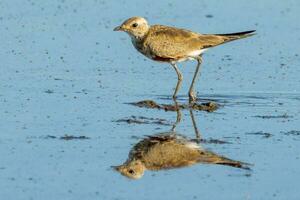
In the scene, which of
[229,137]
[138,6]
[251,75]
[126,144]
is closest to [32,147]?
[126,144]

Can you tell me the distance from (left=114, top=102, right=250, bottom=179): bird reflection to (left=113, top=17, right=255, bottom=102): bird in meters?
2.63

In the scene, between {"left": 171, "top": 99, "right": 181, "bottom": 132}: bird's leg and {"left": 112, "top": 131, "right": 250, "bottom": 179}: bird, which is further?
{"left": 171, "top": 99, "right": 181, "bottom": 132}: bird's leg

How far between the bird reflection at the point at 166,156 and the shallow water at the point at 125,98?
0.14 m

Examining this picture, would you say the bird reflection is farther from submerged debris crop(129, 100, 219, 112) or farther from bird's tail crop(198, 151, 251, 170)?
submerged debris crop(129, 100, 219, 112)

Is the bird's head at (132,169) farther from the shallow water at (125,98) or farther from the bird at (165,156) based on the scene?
the shallow water at (125,98)

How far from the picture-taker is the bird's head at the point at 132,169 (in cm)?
1003

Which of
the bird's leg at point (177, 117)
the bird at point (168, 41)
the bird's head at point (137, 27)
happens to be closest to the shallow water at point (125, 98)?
the bird's leg at point (177, 117)

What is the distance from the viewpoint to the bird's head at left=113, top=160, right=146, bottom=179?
1003cm

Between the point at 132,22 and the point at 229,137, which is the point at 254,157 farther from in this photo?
the point at 132,22

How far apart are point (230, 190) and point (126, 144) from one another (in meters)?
1.95

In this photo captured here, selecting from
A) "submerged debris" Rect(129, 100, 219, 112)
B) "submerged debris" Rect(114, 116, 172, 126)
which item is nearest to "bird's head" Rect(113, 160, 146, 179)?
"submerged debris" Rect(114, 116, 172, 126)

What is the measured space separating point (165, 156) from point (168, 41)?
3620 millimetres

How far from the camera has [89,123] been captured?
12.1 meters

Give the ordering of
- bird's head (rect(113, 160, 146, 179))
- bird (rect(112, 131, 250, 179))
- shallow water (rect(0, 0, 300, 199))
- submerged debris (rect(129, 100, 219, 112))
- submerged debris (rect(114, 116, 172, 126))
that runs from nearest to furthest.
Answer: shallow water (rect(0, 0, 300, 199)) < bird's head (rect(113, 160, 146, 179)) < bird (rect(112, 131, 250, 179)) < submerged debris (rect(114, 116, 172, 126)) < submerged debris (rect(129, 100, 219, 112))
